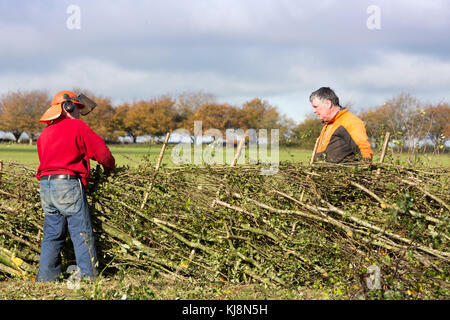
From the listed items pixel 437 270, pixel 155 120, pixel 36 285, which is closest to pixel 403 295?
pixel 437 270

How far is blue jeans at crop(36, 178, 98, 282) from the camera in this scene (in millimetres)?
4461

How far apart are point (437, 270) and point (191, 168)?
2630 mm

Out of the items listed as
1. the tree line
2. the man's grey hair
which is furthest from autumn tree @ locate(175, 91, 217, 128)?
the man's grey hair

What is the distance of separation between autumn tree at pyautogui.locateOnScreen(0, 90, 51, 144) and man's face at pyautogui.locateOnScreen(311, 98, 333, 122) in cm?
7535

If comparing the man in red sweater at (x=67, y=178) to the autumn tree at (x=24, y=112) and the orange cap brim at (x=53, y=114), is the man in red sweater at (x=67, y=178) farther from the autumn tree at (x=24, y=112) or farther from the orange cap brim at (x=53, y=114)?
the autumn tree at (x=24, y=112)

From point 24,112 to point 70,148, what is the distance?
8076 cm

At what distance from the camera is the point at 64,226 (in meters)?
4.64

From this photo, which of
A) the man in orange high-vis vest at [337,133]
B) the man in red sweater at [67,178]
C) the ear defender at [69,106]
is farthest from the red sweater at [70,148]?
the man in orange high-vis vest at [337,133]

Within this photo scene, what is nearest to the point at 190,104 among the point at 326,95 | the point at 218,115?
the point at 218,115

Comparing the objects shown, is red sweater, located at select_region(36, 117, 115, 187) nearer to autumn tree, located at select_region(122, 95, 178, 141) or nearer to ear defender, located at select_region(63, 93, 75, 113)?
ear defender, located at select_region(63, 93, 75, 113)

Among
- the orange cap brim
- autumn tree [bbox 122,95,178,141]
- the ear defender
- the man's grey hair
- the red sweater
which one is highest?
autumn tree [bbox 122,95,178,141]

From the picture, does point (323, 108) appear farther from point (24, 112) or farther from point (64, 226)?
point (24, 112)

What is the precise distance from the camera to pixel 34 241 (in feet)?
16.7
